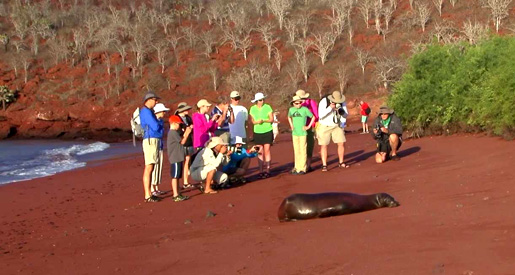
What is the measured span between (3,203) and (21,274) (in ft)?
22.0

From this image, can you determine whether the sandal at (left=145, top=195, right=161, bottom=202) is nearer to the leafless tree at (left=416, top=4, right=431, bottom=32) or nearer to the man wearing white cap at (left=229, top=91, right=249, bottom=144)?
the man wearing white cap at (left=229, top=91, right=249, bottom=144)

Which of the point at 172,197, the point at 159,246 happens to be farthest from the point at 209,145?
the point at 159,246

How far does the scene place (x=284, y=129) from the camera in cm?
3634

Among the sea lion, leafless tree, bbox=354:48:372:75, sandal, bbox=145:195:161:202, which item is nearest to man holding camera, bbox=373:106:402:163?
sandal, bbox=145:195:161:202

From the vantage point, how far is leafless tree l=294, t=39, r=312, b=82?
48.6 meters

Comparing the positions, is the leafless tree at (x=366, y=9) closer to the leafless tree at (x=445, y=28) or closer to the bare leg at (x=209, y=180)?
the leafless tree at (x=445, y=28)

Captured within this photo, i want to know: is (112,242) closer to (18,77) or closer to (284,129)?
(284,129)

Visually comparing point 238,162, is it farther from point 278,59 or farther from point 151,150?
point 278,59

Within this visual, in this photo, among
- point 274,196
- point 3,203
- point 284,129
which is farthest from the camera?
point 284,129

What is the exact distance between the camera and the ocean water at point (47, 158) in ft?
68.4

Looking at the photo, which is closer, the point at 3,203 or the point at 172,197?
the point at 172,197

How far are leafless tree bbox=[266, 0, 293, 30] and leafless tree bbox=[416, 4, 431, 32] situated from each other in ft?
38.4

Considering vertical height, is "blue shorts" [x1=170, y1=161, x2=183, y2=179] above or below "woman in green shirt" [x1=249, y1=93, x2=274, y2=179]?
below

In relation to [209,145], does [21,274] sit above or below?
below
